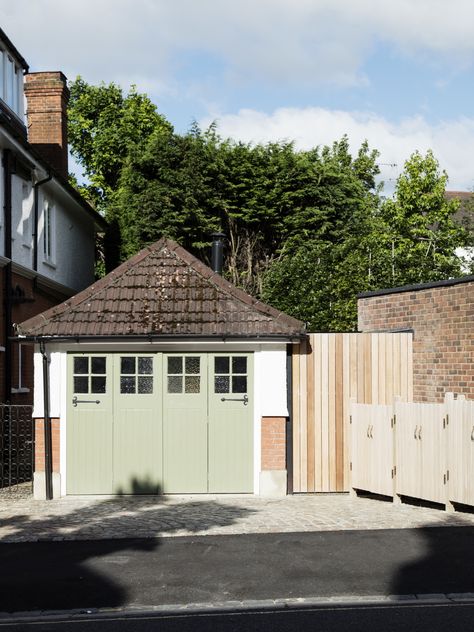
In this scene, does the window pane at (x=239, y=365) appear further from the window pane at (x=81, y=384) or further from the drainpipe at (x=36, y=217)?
the drainpipe at (x=36, y=217)

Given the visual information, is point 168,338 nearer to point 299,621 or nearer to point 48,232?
point 299,621

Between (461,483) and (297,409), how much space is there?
10.0 feet

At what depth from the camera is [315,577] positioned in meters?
8.65

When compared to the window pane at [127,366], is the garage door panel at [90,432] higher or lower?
lower

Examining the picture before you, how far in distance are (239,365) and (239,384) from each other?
282mm

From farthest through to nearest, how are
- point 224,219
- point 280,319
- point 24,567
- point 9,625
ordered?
point 224,219
point 280,319
point 24,567
point 9,625

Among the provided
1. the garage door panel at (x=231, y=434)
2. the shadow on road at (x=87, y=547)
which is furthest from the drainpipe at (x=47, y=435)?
the garage door panel at (x=231, y=434)

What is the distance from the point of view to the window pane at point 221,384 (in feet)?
46.1

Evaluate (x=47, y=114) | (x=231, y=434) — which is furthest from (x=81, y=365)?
(x=47, y=114)

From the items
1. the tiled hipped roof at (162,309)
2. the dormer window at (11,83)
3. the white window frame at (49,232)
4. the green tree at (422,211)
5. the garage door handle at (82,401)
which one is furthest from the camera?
the green tree at (422,211)

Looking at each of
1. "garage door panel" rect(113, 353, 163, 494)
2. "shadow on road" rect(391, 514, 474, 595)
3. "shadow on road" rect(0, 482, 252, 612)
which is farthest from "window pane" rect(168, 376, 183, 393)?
"shadow on road" rect(391, 514, 474, 595)

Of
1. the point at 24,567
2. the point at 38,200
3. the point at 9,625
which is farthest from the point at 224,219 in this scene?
the point at 9,625

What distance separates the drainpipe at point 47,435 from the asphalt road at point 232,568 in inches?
133

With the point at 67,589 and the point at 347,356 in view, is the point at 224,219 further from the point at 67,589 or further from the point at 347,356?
the point at 67,589
